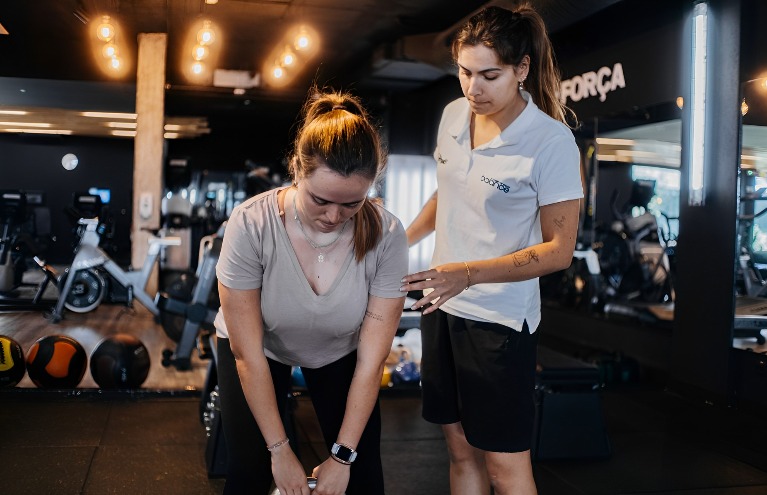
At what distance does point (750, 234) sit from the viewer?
411cm

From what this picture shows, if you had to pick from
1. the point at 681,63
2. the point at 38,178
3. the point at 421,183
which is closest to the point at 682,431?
the point at 681,63

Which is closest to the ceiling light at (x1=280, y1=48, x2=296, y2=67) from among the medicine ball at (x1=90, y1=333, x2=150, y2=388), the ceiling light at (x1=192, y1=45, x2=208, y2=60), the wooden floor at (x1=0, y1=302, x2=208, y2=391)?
the ceiling light at (x1=192, y1=45, x2=208, y2=60)

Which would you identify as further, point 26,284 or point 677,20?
point 677,20

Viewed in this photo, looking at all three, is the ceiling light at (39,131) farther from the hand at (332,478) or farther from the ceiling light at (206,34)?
the hand at (332,478)

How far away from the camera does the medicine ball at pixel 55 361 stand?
3.88 metres

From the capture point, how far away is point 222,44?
507 centimetres

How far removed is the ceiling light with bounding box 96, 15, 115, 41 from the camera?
162 inches

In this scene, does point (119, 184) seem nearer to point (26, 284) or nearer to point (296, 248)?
point (26, 284)

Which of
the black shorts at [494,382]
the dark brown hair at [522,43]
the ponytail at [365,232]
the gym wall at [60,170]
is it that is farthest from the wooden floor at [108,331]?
the dark brown hair at [522,43]

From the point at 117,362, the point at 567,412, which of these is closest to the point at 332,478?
the point at 567,412

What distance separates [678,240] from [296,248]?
372 centimetres

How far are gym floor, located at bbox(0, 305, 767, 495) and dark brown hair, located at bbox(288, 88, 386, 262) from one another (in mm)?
1585

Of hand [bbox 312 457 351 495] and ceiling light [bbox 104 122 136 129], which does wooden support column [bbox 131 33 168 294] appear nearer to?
ceiling light [bbox 104 122 136 129]

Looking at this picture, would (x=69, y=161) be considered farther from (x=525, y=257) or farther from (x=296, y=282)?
(x=525, y=257)
